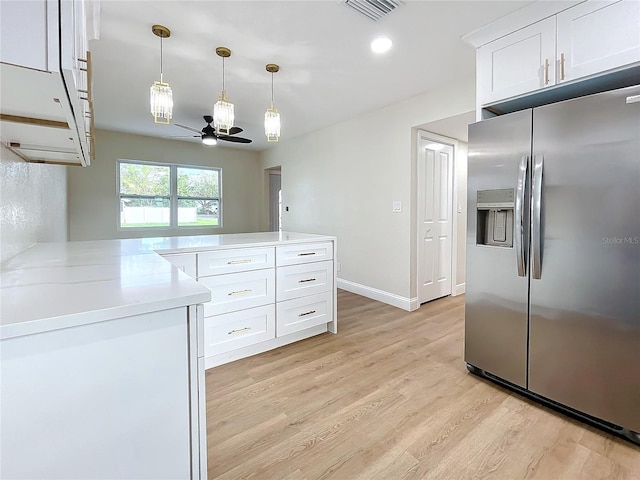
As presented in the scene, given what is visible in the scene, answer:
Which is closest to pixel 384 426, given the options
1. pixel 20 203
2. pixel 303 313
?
pixel 303 313

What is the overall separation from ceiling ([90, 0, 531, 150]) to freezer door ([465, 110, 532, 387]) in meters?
0.87

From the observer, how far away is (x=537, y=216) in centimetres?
173

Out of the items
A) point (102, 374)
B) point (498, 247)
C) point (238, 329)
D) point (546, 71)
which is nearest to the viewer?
point (102, 374)

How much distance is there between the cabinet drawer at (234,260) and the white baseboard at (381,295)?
6.25 feet

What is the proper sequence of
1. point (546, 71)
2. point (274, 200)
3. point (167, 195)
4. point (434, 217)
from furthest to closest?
1. point (274, 200)
2. point (167, 195)
3. point (434, 217)
4. point (546, 71)

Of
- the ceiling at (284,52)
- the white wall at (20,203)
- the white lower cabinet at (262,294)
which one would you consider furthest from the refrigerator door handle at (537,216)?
the white wall at (20,203)

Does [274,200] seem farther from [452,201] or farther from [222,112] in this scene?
[222,112]

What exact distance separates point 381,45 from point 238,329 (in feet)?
8.15

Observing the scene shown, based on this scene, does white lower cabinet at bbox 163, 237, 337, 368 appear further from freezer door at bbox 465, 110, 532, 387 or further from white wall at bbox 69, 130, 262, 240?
white wall at bbox 69, 130, 262, 240

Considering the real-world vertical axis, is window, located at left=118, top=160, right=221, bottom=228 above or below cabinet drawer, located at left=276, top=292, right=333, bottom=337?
above

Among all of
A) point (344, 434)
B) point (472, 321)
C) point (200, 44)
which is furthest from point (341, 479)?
point (200, 44)

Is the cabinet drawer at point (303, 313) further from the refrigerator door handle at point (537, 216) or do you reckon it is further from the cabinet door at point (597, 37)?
the cabinet door at point (597, 37)

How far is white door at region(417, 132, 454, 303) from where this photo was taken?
144 inches

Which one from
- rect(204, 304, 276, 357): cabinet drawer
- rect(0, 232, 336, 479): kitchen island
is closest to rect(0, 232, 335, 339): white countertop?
rect(0, 232, 336, 479): kitchen island
